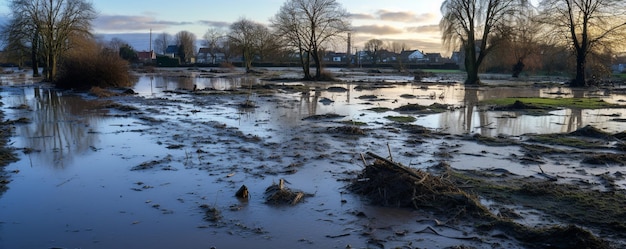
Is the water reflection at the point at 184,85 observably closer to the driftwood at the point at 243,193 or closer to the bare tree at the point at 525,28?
the bare tree at the point at 525,28

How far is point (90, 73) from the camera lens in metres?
32.7

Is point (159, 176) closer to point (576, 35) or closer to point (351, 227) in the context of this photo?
point (351, 227)

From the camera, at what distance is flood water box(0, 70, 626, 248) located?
19.7 feet

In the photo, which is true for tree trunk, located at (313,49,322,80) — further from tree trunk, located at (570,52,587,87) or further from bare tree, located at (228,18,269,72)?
bare tree, located at (228,18,269,72)

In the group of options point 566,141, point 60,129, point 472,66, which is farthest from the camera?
point 472,66

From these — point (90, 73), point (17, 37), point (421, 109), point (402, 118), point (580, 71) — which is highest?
point (17, 37)

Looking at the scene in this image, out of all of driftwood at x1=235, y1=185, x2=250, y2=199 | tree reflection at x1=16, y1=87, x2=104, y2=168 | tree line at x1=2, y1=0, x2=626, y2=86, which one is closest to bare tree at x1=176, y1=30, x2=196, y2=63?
tree line at x1=2, y1=0, x2=626, y2=86

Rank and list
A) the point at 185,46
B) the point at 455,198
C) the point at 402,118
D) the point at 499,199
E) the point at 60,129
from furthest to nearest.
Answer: the point at 185,46, the point at 402,118, the point at 60,129, the point at 499,199, the point at 455,198

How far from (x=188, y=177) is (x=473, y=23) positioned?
38.8 meters

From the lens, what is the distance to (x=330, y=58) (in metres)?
150

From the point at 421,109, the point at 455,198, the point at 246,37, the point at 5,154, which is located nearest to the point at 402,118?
the point at 421,109

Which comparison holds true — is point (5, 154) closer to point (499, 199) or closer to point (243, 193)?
point (243, 193)

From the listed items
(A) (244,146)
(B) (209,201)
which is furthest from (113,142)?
(B) (209,201)

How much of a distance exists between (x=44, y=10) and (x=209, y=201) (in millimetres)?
45336
